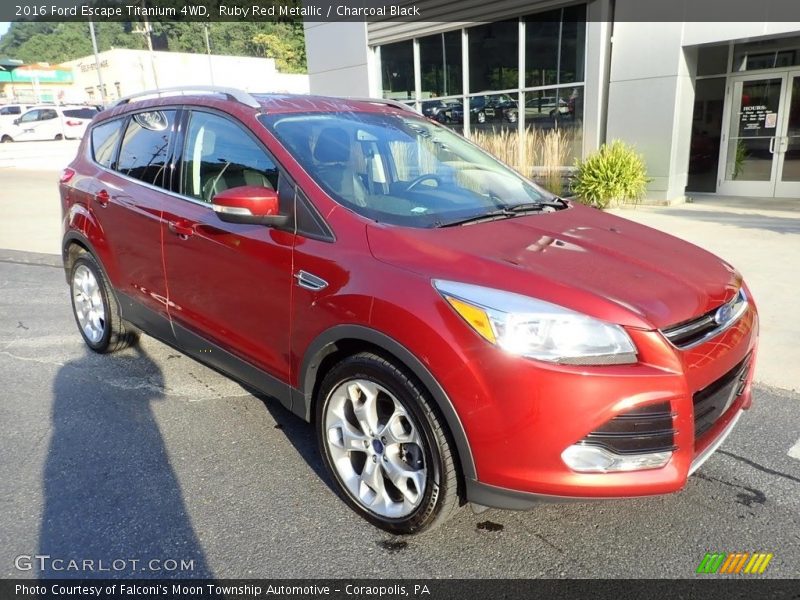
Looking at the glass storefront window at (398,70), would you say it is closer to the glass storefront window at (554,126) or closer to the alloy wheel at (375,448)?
the glass storefront window at (554,126)

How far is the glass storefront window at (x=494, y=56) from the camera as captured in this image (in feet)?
40.9

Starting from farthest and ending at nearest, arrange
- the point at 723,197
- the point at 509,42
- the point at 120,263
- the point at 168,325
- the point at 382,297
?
the point at 509,42 < the point at 723,197 < the point at 120,263 < the point at 168,325 < the point at 382,297

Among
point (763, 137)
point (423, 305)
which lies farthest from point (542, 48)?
point (423, 305)

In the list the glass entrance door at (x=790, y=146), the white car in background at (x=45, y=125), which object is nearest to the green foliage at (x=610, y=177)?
the glass entrance door at (x=790, y=146)

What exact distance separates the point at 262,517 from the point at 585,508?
1457mm

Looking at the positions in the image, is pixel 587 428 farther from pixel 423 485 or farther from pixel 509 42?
pixel 509 42

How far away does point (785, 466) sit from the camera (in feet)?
9.84

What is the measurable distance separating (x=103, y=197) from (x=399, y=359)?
9.53ft

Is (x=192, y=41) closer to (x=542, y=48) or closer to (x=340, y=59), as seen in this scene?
(x=340, y=59)

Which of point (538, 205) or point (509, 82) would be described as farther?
point (509, 82)

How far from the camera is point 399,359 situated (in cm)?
233

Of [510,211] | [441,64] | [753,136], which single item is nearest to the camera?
[510,211]

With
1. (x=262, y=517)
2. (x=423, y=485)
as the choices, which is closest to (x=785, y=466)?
(x=423, y=485)

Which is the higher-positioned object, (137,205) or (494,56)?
(494,56)
